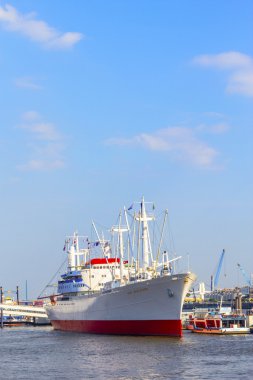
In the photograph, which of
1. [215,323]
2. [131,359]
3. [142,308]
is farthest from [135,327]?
[131,359]

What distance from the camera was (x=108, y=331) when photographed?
279ft

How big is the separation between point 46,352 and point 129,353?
400 inches

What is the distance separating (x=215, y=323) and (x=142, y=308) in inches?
807

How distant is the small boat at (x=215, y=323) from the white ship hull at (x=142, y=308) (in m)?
12.9

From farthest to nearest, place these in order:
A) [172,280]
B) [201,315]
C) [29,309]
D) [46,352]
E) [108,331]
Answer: [29,309] → [201,315] → [108,331] → [172,280] → [46,352]

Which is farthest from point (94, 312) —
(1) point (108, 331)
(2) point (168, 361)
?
(2) point (168, 361)

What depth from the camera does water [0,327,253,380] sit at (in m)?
48.7

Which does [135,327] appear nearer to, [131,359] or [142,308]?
[142,308]

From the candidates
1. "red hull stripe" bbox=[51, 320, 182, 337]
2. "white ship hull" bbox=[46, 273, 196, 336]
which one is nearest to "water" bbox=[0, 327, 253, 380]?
"red hull stripe" bbox=[51, 320, 182, 337]

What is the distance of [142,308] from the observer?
78.6 metres

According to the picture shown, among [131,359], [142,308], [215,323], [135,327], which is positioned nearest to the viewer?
[131,359]

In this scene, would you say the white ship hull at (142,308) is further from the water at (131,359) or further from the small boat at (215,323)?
the small boat at (215,323)

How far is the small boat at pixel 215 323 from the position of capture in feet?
292

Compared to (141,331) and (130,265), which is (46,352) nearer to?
(141,331)
